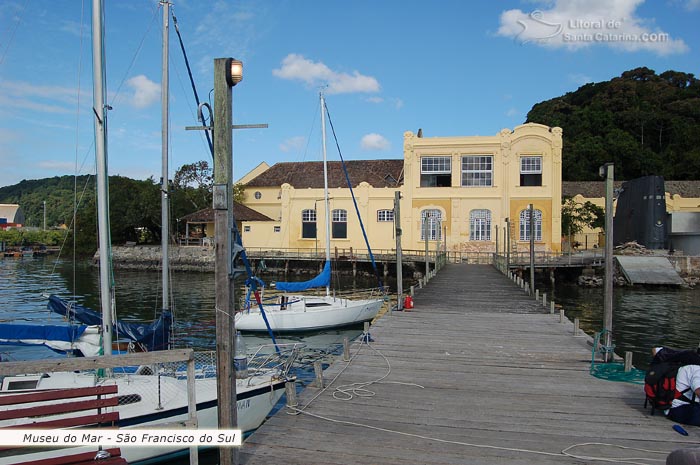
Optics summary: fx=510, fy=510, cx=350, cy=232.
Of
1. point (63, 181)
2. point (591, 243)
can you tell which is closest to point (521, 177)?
point (591, 243)

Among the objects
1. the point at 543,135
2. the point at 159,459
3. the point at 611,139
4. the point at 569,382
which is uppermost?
the point at 611,139

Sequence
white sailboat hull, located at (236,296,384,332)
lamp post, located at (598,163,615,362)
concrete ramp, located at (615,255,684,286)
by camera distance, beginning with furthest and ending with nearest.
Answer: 1. concrete ramp, located at (615,255,684,286)
2. white sailboat hull, located at (236,296,384,332)
3. lamp post, located at (598,163,615,362)

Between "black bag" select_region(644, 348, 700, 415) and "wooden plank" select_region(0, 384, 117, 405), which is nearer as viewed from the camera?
"wooden plank" select_region(0, 384, 117, 405)

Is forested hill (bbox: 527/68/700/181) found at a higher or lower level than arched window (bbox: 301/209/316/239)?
higher

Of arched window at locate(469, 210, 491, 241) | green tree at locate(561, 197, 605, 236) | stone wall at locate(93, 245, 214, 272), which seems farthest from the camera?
green tree at locate(561, 197, 605, 236)

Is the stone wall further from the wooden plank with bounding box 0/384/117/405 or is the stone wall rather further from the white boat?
the wooden plank with bounding box 0/384/117/405

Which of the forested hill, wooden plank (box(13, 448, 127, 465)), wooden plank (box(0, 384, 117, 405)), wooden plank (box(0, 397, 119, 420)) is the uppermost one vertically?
the forested hill

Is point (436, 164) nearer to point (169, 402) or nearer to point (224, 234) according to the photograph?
point (169, 402)

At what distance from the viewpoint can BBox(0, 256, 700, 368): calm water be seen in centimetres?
2050

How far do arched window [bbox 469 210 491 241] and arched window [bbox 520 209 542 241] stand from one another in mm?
2895

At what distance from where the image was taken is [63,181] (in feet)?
510

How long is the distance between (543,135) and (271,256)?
27.5m

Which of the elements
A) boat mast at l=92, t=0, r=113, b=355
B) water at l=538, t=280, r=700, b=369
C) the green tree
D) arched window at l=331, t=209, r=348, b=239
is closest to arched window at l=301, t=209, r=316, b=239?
arched window at l=331, t=209, r=348, b=239

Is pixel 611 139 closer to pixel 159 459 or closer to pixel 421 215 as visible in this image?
pixel 421 215
